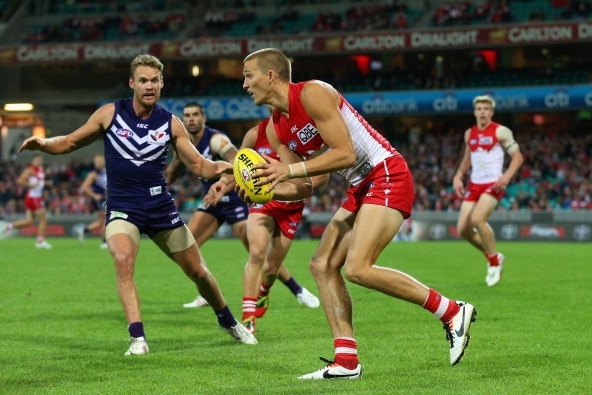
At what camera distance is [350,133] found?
287 inches

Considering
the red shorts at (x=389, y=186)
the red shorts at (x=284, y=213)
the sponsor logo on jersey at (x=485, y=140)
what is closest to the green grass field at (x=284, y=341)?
the red shorts at (x=284, y=213)

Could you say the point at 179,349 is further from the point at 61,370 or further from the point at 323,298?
the point at 323,298

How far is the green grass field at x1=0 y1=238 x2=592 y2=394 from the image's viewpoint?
22.6 ft

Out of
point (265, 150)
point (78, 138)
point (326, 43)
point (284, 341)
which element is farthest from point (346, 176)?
point (326, 43)

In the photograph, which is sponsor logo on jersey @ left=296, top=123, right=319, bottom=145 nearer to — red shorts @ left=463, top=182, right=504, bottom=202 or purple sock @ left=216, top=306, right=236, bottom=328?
purple sock @ left=216, top=306, right=236, bottom=328

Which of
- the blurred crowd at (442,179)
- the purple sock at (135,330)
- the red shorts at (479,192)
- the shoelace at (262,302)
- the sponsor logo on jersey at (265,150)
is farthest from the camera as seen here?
the blurred crowd at (442,179)

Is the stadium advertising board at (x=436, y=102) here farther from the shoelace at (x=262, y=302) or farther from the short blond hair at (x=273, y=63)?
the short blond hair at (x=273, y=63)

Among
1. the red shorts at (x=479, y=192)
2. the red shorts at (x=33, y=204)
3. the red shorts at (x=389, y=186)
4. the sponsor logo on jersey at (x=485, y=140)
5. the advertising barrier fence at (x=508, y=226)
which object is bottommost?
the advertising barrier fence at (x=508, y=226)

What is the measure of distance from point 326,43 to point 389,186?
3691 cm

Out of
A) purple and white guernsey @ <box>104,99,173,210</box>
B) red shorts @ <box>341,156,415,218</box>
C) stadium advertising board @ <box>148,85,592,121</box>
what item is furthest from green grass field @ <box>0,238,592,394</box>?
stadium advertising board @ <box>148,85,592,121</box>

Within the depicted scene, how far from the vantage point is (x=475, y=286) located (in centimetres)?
1470

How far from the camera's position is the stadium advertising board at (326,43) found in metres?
40.6

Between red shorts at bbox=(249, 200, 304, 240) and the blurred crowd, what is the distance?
81.1 feet

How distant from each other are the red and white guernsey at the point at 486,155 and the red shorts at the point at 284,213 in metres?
5.17
